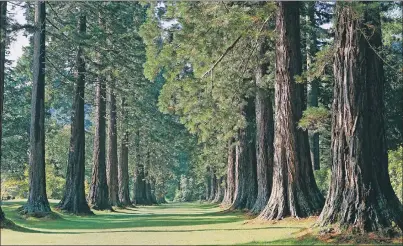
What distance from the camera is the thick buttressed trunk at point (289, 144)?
1462cm

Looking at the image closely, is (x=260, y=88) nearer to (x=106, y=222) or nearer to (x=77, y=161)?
(x=106, y=222)

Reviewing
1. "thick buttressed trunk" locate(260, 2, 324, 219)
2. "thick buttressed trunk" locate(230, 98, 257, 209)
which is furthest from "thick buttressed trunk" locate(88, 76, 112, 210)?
"thick buttressed trunk" locate(260, 2, 324, 219)

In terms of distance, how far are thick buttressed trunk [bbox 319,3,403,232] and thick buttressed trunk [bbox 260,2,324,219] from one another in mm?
3775

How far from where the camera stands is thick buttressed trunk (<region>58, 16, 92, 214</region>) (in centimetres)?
2122

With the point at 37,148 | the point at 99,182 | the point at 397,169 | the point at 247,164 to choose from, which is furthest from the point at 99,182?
the point at 397,169

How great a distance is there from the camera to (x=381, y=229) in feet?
32.4

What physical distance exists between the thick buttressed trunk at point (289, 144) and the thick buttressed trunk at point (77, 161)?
9.26 meters

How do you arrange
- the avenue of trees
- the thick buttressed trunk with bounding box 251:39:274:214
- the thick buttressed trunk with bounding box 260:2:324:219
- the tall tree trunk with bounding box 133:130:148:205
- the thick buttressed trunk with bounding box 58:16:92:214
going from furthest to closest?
the tall tree trunk with bounding box 133:130:148:205 → the thick buttressed trunk with bounding box 58:16:92:214 → the thick buttressed trunk with bounding box 251:39:274:214 → the thick buttressed trunk with bounding box 260:2:324:219 → the avenue of trees

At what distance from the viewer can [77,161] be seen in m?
21.9

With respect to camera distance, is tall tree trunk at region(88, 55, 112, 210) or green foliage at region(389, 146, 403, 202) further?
tall tree trunk at region(88, 55, 112, 210)

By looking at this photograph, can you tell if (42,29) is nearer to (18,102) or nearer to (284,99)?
(284,99)

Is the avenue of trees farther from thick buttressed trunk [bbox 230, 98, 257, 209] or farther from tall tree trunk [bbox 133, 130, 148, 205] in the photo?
tall tree trunk [bbox 133, 130, 148, 205]

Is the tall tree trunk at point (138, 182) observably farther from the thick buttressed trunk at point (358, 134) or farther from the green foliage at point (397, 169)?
the thick buttressed trunk at point (358, 134)

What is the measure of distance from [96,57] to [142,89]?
32.0 feet
